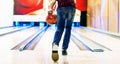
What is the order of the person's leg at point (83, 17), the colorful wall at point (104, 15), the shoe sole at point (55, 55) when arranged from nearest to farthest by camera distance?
1. the shoe sole at point (55, 55)
2. the colorful wall at point (104, 15)
3. the person's leg at point (83, 17)

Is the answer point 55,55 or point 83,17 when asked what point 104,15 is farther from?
point 55,55

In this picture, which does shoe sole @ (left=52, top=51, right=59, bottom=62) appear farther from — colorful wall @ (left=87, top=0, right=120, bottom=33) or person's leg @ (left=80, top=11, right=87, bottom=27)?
person's leg @ (left=80, top=11, right=87, bottom=27)

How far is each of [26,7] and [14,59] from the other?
10.1 meters

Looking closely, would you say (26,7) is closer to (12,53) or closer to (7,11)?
(7,11)

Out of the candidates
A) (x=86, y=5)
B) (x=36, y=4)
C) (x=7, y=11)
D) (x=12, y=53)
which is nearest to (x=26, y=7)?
(x=36, y=4)

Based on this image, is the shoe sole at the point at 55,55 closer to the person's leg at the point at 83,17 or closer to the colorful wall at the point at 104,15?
the colorful wall at the point at 104,15

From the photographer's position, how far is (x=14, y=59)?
12.1 feet

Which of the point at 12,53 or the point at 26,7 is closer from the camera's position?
the point at 12,53

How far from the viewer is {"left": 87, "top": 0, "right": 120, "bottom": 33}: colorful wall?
853 centimetres

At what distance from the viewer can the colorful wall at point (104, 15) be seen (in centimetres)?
853

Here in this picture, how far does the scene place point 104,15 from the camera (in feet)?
33.0

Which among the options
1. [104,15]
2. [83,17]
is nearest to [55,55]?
[104,15]

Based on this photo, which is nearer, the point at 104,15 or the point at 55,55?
the point at 55,55

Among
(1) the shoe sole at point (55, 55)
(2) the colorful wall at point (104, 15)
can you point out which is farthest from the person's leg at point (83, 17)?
(1) the shoe sole at point (55, 55)
